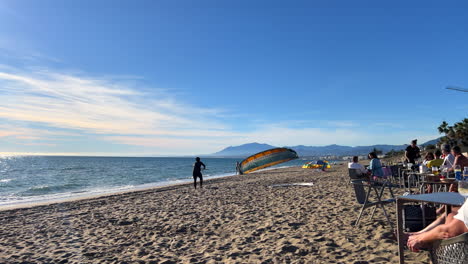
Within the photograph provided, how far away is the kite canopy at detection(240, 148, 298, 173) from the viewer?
30.7 metres

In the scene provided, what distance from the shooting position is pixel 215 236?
5.16 meters

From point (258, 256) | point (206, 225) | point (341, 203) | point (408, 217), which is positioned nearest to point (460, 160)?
point (341, 203)

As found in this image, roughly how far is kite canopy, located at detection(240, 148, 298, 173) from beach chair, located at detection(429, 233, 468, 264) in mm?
28394

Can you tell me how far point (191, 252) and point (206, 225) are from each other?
158 centimetres

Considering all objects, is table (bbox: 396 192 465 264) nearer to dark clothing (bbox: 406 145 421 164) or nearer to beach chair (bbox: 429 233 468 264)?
beach chair (bbox: 429 233 468 264)

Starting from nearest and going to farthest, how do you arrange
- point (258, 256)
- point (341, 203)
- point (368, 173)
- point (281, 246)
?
point (258, 256) < point (281, 246) < point (341, 203) < point (368, 173)

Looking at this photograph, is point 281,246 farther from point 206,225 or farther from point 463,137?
point 463,137

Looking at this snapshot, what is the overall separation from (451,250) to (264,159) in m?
30.4

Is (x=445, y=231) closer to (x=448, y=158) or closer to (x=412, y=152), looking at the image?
(x=448, y=158)

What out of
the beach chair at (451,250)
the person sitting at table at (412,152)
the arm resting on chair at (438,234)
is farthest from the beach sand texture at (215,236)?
the person sitting at table at (412,152)

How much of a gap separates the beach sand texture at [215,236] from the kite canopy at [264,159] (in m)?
22.7

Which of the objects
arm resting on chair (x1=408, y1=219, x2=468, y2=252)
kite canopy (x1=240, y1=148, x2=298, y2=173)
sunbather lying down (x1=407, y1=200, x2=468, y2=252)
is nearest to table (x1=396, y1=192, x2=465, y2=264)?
sunbather lying down (x1=407, y1=200, x2=468, y2=252)

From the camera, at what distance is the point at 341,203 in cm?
710

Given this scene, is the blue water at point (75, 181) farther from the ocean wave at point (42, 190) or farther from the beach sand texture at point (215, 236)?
the beach sand texture at point (215, 236)
